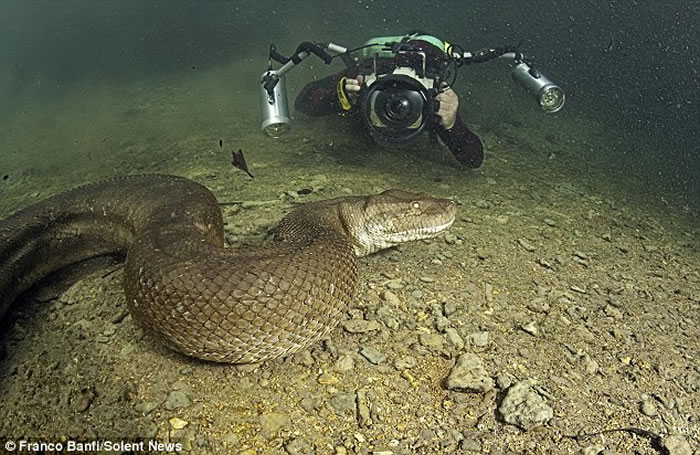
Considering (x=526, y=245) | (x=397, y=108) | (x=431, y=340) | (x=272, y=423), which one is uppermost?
(x=397, y=108)

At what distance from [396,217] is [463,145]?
344 centimetres

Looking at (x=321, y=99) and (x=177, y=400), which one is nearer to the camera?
(x=177, y=400)

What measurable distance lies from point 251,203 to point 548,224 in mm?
3538

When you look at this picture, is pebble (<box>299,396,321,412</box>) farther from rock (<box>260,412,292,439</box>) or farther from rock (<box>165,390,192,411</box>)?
rock (<box>165,390,192,411</box>)

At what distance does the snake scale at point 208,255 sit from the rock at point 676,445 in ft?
6.62

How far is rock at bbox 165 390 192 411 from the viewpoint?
8.90 ft

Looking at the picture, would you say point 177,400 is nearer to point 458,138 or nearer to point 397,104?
point 397,104

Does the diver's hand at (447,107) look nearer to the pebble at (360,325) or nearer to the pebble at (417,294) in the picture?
the pebble at (417,294)

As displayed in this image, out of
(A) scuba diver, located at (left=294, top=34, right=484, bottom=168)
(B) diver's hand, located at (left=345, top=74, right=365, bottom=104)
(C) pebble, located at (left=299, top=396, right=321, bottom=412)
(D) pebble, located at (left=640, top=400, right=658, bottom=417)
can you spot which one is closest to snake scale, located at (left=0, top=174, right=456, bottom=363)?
(C) pebble, located at (left=299, top=396, right=321, bottom=412)

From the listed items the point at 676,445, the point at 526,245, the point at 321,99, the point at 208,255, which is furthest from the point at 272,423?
the point at 321,99

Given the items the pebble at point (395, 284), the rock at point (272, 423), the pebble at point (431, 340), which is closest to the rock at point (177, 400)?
the rock at point (272, 423)

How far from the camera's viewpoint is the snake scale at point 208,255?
273cm

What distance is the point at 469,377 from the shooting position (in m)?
2.85

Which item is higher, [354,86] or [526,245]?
[354,86]
